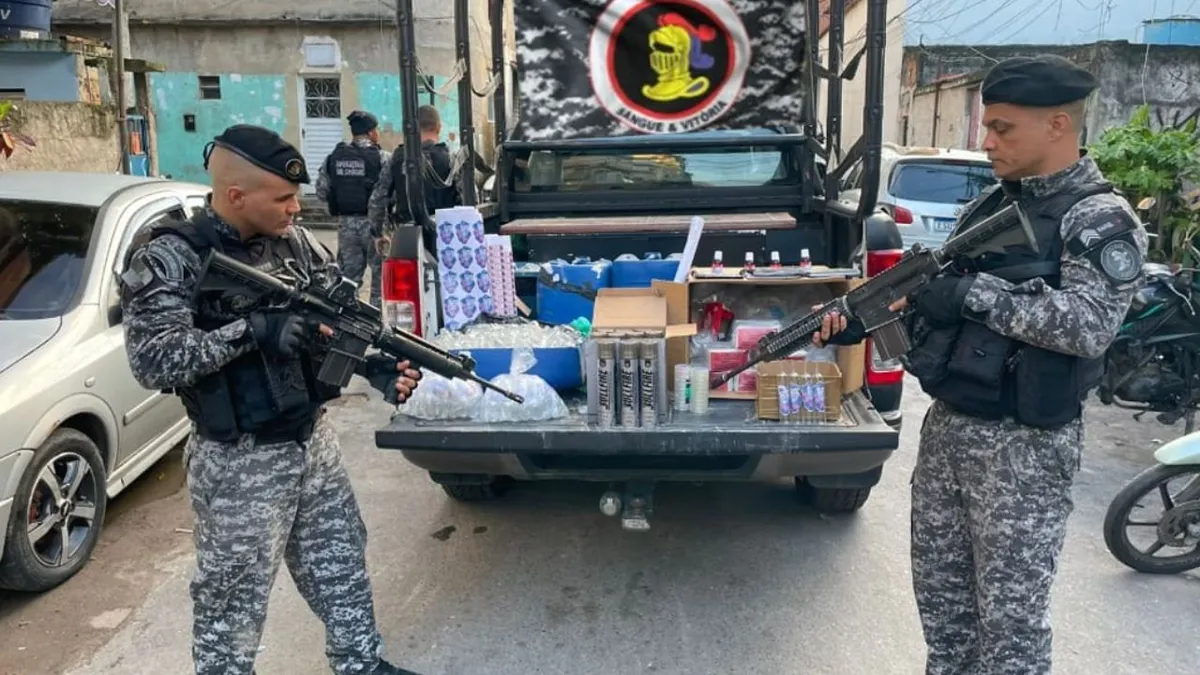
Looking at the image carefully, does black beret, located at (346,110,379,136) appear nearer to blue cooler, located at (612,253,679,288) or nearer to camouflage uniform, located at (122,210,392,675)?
blue cooler, located at (612,253,679,288)

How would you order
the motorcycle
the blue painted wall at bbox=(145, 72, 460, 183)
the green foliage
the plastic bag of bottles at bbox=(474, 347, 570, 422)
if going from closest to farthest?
the plastic bag of bottles at bbox=(474, 347, 570, 422)
the motorcycle
the green foliage
the blue painted wall at bbox=(145, 72, 460, 183)

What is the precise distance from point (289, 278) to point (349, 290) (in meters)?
0.16

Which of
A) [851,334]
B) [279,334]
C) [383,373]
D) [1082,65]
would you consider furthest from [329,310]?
[1082,65]

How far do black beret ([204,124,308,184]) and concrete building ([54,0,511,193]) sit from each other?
15.5 m

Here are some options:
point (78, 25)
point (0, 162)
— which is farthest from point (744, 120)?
point (78, 25)

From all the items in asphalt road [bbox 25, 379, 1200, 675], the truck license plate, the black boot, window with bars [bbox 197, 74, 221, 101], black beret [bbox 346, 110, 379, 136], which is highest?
window with bars [bbox 197, 74, 221, 101]

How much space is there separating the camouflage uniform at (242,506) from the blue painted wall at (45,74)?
27.6 feet

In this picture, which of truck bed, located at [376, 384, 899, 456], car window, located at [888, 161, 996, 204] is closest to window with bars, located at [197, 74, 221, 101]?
car window, located at [888, 161, 996, 204]

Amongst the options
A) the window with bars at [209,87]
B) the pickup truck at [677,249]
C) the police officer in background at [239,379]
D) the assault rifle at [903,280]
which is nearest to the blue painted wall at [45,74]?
the pickup truck at [677,249]

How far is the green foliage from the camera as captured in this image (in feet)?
21.9

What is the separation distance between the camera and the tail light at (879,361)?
132 inches

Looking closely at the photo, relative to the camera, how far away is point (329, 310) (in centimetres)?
244

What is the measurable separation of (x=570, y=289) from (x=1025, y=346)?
192 cm

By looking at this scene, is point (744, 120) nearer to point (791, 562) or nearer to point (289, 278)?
point (791, 562)
